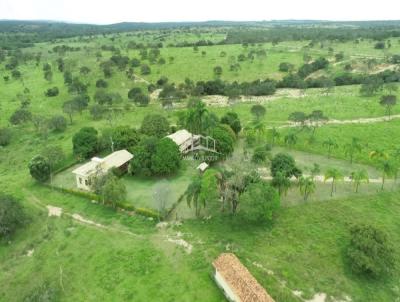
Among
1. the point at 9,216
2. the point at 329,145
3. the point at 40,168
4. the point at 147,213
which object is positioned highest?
the point at 329,145

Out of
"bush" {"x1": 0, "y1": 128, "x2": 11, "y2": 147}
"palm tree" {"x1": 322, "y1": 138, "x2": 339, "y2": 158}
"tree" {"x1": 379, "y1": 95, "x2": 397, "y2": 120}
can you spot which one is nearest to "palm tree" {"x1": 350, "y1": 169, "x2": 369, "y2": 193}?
"palm tree" {"x1": 322, "y1": 138, "x2": 339, "y2": 158}

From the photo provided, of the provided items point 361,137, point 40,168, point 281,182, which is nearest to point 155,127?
point 40,168

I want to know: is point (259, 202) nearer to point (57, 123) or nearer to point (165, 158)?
point (165, 158)

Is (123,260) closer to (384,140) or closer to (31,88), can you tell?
(384,140)

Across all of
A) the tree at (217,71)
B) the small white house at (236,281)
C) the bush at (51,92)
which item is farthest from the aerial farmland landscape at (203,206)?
the tree at (217,71)

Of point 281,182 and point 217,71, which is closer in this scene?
point 281,182

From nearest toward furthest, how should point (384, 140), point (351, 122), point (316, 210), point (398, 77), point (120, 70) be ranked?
point (316, 210) < point (384, 140) < point (351, 122) < point (398, 77) < point (120, 70)

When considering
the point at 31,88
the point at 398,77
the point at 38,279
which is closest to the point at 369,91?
the point at 398,77
